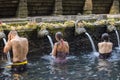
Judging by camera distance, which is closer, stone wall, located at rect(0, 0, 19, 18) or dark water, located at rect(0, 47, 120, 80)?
dark water, located at rect(0, 47, 120, 80)

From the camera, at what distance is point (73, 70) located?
1510 centimetres

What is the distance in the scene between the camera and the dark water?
13.8m

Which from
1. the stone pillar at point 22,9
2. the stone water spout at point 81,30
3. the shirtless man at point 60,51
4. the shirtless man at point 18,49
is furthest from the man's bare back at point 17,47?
the stone pillar at point 22,9

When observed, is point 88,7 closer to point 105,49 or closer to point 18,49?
point 105,49

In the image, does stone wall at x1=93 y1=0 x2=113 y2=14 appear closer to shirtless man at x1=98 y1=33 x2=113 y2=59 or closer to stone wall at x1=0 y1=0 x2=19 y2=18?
stone wall at x1=0 y1=0 x2=19 y2=18

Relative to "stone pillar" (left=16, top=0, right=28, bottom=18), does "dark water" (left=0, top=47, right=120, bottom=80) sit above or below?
below

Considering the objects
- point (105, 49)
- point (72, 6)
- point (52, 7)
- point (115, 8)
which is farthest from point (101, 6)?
point (105, 49)

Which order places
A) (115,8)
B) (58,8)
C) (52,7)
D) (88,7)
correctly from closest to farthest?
(58,8)
(52,7)
(88,7)
(115,8)

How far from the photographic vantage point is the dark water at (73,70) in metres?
13.8

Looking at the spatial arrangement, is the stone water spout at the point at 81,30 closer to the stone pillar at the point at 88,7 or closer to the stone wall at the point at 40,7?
the stone wall at the point at 40,7

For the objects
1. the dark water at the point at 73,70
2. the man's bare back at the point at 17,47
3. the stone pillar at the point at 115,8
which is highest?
the man's bare back at the point at 17,47

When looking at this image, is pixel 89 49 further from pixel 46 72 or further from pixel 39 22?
pixel 46 72

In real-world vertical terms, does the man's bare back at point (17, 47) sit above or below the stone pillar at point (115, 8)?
above

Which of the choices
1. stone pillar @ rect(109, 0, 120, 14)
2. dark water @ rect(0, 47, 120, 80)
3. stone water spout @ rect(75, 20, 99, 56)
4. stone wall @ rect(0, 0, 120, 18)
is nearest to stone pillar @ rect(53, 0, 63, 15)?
stone wall @ rect(0, 0, 120, 18)
